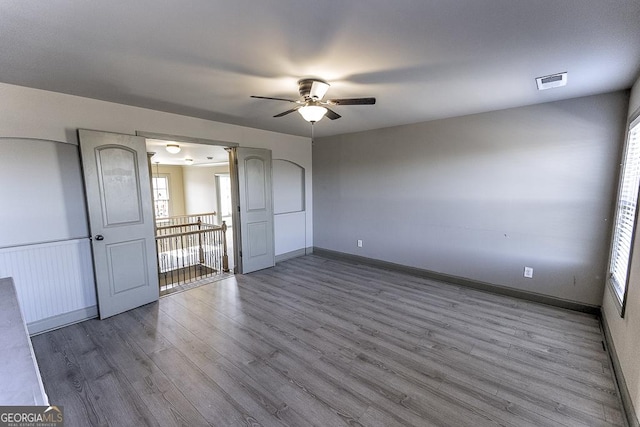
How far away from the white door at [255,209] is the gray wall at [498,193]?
1.56 metres

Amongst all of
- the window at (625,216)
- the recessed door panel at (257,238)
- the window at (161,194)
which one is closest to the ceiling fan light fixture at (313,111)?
the recessed door panel at (257,238)

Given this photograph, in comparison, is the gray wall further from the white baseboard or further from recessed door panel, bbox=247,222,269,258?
the white baseboard

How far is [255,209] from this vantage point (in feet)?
16.1

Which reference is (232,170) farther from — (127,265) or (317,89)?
(317,89)

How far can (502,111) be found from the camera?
12.0 ft

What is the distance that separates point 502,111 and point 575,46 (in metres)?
1.80

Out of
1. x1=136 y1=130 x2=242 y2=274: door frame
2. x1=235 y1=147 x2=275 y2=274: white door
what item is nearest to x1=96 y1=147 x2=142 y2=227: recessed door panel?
x1=136 y1=130 x2=242 y2=274: door frame

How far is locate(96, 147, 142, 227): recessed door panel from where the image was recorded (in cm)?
317

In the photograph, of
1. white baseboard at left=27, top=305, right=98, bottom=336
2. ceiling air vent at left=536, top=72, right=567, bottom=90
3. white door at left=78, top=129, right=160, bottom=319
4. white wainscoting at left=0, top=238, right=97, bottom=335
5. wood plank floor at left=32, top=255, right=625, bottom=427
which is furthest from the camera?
white door at left=78, top=129, right=160, bottom=319

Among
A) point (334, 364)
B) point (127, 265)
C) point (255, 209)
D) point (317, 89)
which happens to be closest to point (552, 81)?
point (317, 89)

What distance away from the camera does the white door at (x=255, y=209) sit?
4692 millimetres

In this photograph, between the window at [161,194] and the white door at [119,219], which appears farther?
the window at [161,194]

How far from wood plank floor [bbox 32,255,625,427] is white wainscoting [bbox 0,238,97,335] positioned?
0.26 m

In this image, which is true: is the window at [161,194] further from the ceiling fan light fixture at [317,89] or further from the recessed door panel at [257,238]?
the ceiling fan light fixture at [317,89]
